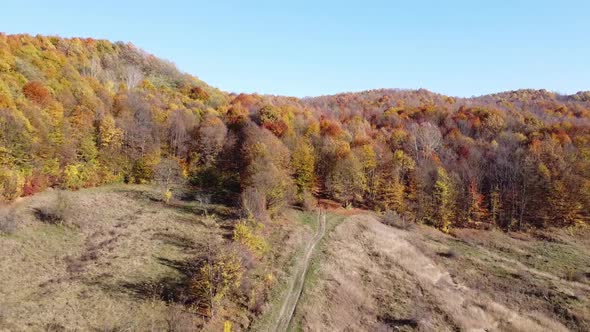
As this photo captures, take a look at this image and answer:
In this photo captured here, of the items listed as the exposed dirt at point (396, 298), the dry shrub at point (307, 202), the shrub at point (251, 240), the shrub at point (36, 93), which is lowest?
the exposed dirt at point (396, 298)

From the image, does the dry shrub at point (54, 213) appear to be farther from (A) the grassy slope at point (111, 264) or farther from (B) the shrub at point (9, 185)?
(B) the shrub at point (9, 185)

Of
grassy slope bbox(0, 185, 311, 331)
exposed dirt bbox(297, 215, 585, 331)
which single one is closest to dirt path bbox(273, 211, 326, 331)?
exposed dirt bbox(297, 215, 585, 331)

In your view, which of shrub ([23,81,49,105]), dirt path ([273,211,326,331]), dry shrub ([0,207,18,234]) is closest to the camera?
dirt path ([273,211,326,331])

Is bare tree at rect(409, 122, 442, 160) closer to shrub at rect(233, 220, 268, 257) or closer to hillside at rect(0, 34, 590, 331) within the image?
hillside at rect(0, 34, 590, 331)

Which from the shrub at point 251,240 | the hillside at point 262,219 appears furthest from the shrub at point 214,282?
the shrub at point 251,240

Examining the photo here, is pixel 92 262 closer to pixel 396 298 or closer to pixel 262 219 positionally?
pixel 262 219

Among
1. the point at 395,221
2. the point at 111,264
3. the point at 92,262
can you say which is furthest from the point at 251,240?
the point at 395,221
